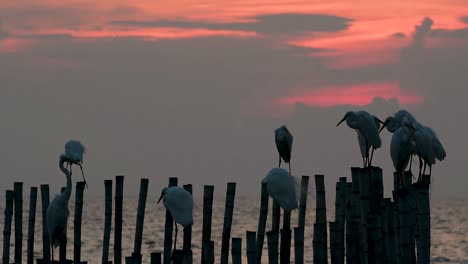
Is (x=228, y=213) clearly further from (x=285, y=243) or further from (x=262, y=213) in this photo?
(x=285, y=243)

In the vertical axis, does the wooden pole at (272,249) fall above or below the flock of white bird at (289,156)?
below

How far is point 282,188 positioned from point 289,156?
327 centimetres

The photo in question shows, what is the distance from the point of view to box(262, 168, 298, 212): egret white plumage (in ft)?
53.3

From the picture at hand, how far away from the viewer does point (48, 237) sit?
19.0 m

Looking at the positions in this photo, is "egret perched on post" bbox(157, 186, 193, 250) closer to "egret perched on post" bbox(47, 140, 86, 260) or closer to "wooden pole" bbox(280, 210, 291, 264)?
"egret perched on post" bbox(47, 140, 86, 260)

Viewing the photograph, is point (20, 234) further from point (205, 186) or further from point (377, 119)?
point (377, 119)

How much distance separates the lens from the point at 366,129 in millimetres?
18359

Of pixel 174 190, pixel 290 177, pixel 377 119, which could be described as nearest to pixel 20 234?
pixel 174 190

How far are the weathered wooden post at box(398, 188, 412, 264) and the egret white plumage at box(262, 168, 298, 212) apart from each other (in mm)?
1960

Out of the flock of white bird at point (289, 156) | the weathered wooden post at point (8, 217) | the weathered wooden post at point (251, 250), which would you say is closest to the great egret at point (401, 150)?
the flock of white bird at point (289, 156)

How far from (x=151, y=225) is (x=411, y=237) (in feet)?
199

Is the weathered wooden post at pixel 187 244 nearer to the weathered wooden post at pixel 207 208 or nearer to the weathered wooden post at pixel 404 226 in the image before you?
the weathered wooden post at pixel 207 208

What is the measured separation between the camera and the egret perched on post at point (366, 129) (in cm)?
1830

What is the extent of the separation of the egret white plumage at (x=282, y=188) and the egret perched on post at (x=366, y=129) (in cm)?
214
